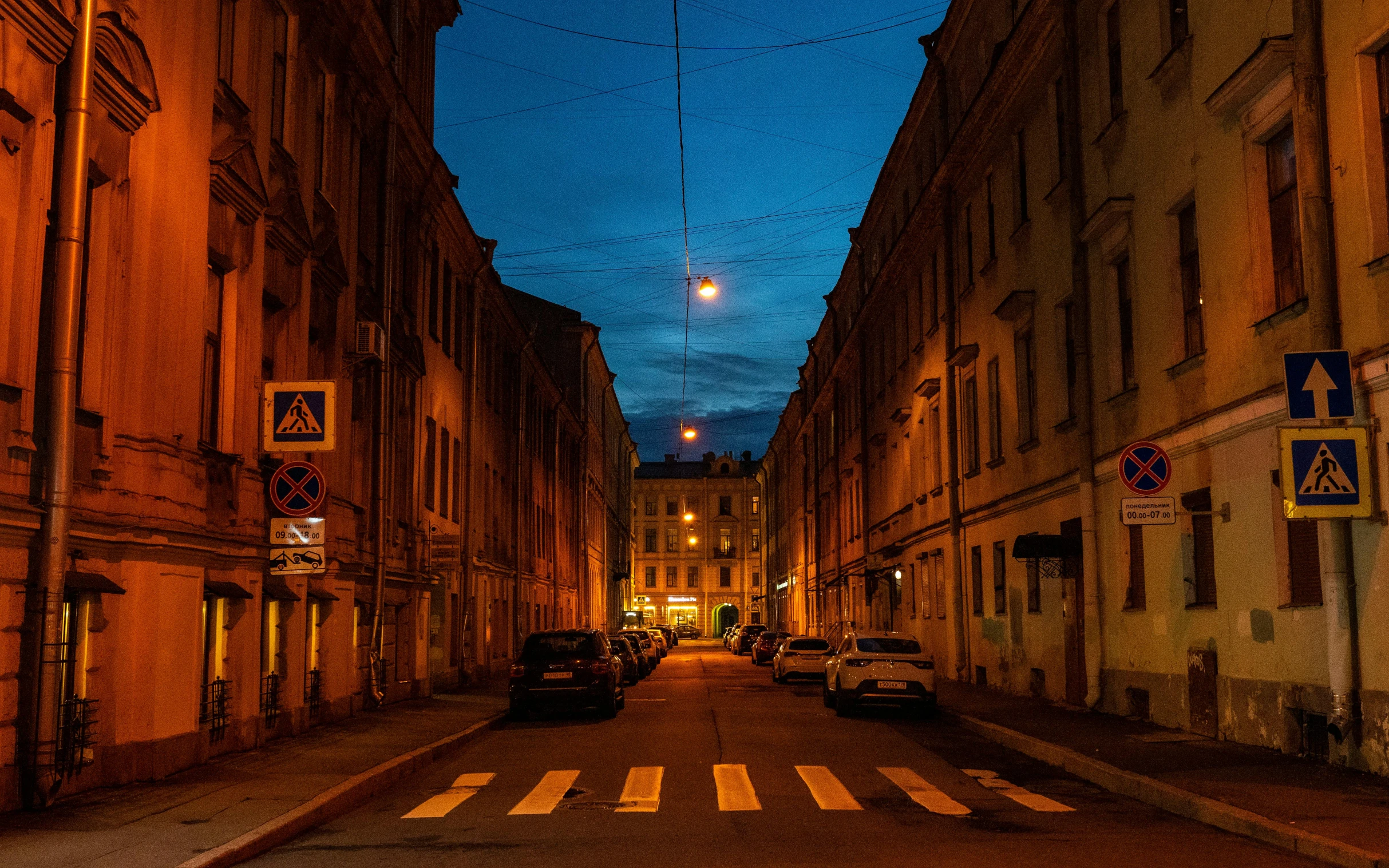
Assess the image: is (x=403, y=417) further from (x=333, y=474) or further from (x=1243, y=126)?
(x=1243, y=126)

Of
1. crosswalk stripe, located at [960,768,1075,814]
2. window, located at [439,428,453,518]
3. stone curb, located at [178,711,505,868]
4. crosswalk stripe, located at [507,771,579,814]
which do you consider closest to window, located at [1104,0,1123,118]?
crosswalk stripe, located at [960,768,1075,814]

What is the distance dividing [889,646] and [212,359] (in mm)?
12659

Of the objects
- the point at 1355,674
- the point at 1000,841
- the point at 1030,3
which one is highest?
the point at 1030,3

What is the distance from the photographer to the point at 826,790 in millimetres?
12445

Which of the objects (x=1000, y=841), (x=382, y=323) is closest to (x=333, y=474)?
(x=382, y=323)

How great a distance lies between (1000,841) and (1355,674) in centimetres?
475

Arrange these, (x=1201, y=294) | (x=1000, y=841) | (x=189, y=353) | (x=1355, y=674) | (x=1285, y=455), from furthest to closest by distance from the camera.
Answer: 1. (x=1201, y=294)
2. (x=189, y=353)
3. (x=1355, y=674)
4. (x=1285, y=455)
5. (x=1000, y=841)

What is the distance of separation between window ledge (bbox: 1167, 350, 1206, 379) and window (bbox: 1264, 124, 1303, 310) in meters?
1.82

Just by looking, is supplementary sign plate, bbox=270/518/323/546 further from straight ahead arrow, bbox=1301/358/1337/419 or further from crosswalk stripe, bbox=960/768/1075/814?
straight ahead arrow, bbox=1301/358/1337/419

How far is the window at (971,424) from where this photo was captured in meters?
27.6

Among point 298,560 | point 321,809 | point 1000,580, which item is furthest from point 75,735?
point 1000,580

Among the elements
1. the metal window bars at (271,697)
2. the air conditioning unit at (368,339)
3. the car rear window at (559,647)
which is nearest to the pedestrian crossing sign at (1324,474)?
the metal window bars at (271,697)

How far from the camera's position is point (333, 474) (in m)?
19.3

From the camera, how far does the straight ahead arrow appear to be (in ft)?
36.3
